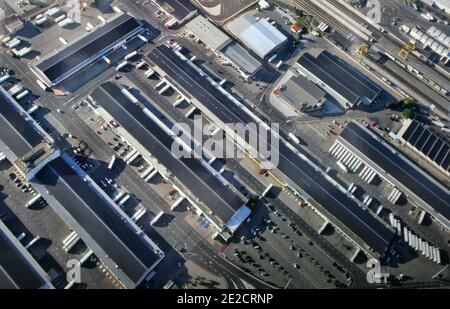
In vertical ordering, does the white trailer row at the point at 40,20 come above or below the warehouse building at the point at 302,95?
below

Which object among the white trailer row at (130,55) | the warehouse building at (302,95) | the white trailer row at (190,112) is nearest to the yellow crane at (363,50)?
the warehouse building at (302,95)

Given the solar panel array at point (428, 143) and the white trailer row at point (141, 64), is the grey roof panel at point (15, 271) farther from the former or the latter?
the solar panel array at point (428, 143)

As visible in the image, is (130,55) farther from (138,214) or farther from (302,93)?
(302,93)

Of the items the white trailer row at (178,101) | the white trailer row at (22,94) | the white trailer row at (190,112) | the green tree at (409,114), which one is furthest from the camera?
the green tree at (409,114)

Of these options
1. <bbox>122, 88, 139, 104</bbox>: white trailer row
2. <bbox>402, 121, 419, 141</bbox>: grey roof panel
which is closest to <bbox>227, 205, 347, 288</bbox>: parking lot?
<bbox>402, 121, 419, 141</bbox>: grey roof panel

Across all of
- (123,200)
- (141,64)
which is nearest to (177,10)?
(141,64)
